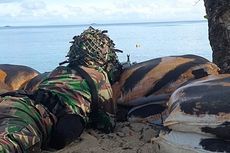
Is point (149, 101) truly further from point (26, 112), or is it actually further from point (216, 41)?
point (26, 112)

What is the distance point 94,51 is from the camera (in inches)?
147

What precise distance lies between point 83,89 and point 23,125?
0.63m

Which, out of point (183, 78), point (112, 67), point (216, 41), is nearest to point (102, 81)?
point (112, 67)

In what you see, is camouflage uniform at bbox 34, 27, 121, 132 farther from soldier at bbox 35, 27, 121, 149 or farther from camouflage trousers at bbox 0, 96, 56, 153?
camouflage trousers at bbox 0, 96, 56, 153

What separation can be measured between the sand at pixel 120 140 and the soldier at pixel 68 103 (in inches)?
2.8

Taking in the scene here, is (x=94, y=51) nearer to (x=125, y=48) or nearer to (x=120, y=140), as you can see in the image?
A: (x=120, y=140)

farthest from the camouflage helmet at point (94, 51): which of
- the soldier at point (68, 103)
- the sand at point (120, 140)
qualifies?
the sand at point (120, 140)

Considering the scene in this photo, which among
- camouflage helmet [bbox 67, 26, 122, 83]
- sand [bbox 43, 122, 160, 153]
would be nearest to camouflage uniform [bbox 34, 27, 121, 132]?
camouflage helmet [bbox 67, 26, 122, 83]

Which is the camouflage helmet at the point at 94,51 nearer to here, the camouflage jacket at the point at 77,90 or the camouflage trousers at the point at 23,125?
the camouflage jacket at the point at 77,90

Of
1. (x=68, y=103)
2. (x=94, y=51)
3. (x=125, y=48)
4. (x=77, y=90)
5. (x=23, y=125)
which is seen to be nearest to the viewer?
(x=23, y=125)

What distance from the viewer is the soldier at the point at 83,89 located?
320 cm

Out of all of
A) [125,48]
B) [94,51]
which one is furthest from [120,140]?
[125,48]

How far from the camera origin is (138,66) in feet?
13.3

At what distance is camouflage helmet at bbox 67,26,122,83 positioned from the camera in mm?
3686
